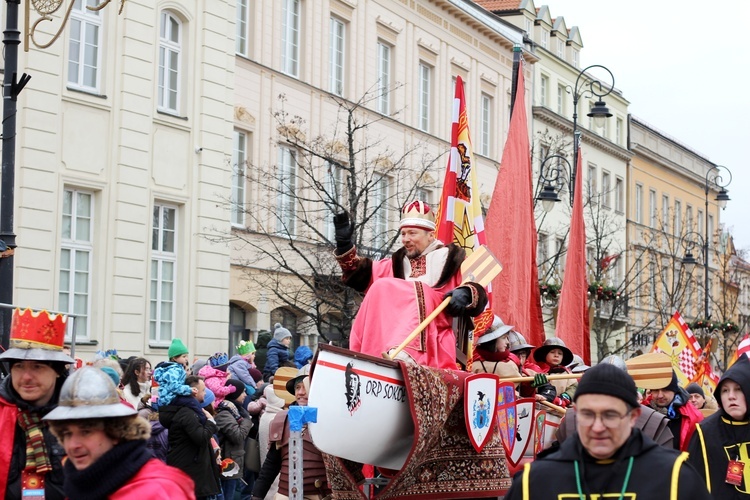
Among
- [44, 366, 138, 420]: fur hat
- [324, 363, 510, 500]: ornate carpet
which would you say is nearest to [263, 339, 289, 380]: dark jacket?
[324, 363, 510, 500]: ornate carpet

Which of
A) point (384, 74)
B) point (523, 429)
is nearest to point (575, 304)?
point (523, 429)

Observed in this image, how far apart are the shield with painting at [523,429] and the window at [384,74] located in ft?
69.7

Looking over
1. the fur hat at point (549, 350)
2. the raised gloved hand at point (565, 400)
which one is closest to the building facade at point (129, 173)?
the fur hat at point (549, 350)

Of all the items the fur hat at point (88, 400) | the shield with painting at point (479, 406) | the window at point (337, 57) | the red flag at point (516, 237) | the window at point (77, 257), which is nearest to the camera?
the fur hat at point (88, 400)

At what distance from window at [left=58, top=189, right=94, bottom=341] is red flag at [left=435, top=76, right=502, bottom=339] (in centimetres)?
977

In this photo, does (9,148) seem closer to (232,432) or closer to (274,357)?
(232,432)

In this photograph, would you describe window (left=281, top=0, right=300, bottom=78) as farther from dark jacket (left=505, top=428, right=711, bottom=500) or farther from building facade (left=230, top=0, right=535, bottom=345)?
dark jacket (left=505, top=428, right=711, bottom=500)

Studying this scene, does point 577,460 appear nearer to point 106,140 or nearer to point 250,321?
point 106,140

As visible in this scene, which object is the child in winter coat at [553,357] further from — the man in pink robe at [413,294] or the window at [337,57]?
the window at [337,57]

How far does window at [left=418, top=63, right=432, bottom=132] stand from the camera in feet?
111

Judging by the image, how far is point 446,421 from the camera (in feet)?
29.2

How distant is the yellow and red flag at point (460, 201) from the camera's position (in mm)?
12367

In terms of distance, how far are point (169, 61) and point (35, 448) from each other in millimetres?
17812

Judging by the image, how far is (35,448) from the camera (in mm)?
5977
